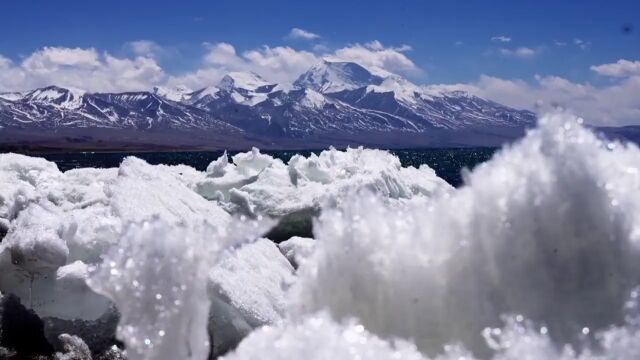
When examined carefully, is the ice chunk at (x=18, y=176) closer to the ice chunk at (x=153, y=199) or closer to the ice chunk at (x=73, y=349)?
the ice chunk at (x=153, y=199)

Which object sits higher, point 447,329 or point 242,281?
point 447,329

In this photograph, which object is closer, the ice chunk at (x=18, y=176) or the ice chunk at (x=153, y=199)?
the ice chunk at (x=153, y=199)

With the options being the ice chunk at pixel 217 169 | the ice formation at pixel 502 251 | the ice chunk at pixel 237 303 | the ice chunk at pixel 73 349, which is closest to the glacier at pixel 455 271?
the ice formation at pixel 502 251

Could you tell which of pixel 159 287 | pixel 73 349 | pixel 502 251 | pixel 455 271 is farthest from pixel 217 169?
pixel 502 251

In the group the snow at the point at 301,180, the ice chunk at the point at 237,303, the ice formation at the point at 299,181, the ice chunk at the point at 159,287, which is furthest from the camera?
the snow at the point at 301,180

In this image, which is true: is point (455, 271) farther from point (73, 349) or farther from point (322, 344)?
point (73, 349)

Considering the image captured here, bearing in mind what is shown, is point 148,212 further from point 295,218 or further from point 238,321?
point 295,218

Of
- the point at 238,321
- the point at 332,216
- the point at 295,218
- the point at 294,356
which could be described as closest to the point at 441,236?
the point at 332,216
